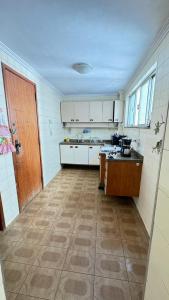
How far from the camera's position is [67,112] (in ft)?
14.0

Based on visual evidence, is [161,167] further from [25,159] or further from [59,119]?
[59,119]

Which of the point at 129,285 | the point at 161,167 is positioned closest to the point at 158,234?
the point at 161,167

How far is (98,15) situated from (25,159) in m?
2.07

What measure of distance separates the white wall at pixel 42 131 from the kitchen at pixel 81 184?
0.02 meters

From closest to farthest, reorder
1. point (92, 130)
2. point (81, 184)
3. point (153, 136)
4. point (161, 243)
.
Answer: point (161, 243), point (153, 136), point (81, 184), point (92, 130)

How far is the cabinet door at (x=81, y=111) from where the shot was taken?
420 cm

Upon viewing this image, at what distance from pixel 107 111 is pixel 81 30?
2767 millimetres

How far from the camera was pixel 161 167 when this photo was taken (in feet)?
2.53

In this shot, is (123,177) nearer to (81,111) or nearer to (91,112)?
(91,112)

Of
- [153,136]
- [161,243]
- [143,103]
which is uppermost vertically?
[143,103]

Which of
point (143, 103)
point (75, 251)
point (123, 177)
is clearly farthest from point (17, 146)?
point (143, 103)

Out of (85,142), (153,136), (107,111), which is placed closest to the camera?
(153,136)

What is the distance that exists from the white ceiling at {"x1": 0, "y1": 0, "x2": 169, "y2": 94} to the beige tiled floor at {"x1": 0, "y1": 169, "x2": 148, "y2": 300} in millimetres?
2348

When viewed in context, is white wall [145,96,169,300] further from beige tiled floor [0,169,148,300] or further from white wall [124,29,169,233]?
white wall [124,29,169,233]
